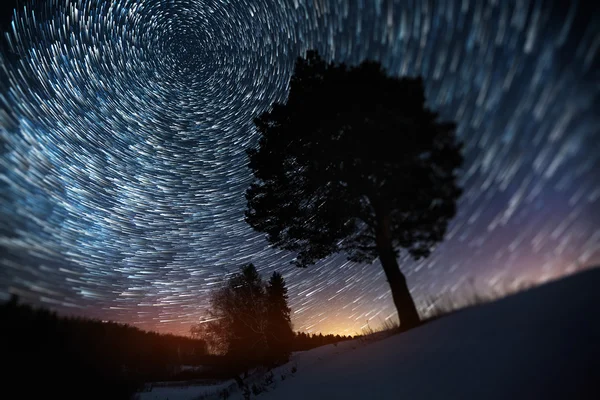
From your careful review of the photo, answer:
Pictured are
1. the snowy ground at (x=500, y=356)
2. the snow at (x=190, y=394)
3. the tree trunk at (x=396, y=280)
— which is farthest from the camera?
the snow at (x=190, y=394)

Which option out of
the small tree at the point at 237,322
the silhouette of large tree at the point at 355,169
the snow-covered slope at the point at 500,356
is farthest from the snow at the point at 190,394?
the snow-covered slope at the point at 500,356

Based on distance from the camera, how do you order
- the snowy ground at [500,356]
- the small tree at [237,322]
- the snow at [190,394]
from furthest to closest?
1. the small tree at [237,322]
2. the snow at [190,394]
3. the snowy ground at [500,356]

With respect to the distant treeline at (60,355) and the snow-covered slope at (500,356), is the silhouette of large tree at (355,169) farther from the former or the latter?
the distant treeline at (60,355)

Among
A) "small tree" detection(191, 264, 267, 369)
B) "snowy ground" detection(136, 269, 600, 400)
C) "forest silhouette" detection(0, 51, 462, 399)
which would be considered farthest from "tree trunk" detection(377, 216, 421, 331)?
"small tree" detection(191, 264, 267, 369)

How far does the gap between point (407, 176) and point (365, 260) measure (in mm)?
3955

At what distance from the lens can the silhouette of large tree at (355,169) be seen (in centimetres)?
828

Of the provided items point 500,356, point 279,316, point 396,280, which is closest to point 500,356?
point 500,356

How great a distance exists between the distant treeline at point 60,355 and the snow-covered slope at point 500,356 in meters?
10.9

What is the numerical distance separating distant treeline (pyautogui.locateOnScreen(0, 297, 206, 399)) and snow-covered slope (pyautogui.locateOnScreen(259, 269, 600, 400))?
35.9 ft

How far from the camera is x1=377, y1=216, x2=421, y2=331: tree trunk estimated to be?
7.92 metres

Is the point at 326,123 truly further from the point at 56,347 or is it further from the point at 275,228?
the point at 56,347

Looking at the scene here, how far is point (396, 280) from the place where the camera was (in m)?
8.40

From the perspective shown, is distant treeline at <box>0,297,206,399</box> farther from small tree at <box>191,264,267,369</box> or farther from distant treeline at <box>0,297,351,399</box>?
small tree at <box>191,264,267,369</box>

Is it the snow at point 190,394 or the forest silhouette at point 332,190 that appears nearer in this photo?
the forest silhouette at point 332,190
